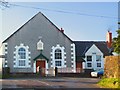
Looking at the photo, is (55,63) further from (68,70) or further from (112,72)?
(112,72)

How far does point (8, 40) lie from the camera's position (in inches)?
1738

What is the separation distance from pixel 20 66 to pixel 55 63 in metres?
4.94

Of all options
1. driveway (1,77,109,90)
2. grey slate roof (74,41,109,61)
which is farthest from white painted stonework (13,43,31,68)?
driveway (1,77,109,90)

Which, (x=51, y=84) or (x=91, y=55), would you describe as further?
(x=91, y=55)

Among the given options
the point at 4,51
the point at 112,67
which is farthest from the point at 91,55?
the point at 112,67

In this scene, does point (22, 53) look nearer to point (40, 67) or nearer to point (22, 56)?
point (22, 56)

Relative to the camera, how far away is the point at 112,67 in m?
24.4

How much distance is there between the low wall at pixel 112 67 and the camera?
2270 cm

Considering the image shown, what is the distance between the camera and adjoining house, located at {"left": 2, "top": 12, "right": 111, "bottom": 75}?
43.3 m

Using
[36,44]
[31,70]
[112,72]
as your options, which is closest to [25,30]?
[36,44]

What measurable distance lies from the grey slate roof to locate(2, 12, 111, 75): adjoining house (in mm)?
2980

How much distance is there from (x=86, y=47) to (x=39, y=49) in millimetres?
9007

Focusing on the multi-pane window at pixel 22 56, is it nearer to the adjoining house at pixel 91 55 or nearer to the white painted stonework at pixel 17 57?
the white painted stonework at pixel 17 57

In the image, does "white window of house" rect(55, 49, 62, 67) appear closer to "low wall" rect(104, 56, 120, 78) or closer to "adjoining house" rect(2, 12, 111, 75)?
"adjoining house" rect(2, 12, 111, 75)
